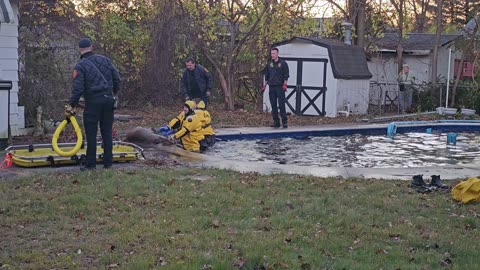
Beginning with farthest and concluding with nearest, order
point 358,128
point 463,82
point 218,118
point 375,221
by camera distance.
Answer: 1. point 463,82
2. point 218,118
3. point 358,128
4. point 375,221

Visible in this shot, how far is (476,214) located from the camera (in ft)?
23.8

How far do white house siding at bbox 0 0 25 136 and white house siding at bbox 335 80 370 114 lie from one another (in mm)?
10041

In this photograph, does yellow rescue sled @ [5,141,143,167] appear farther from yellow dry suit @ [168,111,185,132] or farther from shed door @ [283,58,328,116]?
shed door @ [283,58,328,116]

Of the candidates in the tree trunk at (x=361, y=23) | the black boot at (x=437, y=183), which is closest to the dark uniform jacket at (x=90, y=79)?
the black boot at (x=437, y=183)

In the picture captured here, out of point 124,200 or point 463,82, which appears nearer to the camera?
point 124,200

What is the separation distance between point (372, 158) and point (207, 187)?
5110 mm

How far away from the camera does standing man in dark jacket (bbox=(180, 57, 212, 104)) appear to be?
48.1 feet

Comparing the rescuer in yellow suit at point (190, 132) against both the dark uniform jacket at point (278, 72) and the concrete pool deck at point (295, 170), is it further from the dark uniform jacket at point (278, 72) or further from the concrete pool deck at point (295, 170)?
the dark uniform jacket at point (278, 72)

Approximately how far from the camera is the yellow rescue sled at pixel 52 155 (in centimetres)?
983

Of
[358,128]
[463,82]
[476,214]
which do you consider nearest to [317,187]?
[476,214]

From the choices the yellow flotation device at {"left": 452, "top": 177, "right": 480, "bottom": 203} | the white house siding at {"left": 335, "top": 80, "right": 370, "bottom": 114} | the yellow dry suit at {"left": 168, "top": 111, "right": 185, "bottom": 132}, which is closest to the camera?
the yellow flotation device at {"left": 452, "top": 177, "right": 480, "bottom": 203}

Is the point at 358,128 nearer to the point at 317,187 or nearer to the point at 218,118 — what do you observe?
the point at 218,118

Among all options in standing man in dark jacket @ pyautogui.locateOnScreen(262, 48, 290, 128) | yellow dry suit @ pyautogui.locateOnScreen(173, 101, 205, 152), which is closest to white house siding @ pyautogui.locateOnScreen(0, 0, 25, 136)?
yellow dry suit @ pyautogui.locateOnScreen(173, 101, 205, 152)

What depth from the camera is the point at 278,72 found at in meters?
16.3
